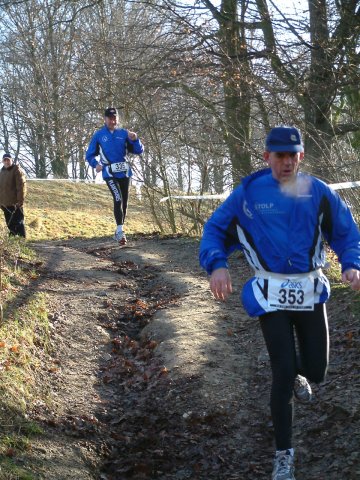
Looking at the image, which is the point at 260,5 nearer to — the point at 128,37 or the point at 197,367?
the point at 128,37

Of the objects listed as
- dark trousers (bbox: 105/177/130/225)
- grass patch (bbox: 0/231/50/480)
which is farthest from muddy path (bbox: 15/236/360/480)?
dark trousers (bbox: 105/177/130/225)

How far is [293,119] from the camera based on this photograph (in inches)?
456

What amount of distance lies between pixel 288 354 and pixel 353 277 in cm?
60

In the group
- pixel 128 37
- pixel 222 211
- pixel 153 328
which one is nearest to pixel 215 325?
pixel 153 328

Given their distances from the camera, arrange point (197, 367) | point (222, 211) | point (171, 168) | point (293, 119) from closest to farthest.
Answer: point (222, 211) < point (197, 367) < point (293, 119) < point (171, 168)

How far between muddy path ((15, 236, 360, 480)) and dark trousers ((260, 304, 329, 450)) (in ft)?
1.53

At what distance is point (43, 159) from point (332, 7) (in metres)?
33.3

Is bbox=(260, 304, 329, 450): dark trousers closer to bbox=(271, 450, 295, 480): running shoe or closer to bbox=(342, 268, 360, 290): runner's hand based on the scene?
bbox=(271, 450, 295, 480): running shoe

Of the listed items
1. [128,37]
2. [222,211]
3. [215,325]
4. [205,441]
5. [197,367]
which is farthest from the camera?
[128,37]

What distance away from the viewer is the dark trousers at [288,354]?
397 centimetres

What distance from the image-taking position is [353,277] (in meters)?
3.92

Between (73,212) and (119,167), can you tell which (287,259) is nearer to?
(119,167)

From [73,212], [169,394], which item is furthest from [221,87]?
[73,212]

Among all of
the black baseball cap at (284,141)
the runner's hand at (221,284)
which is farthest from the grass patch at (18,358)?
the black baseball cap at (284,141)
